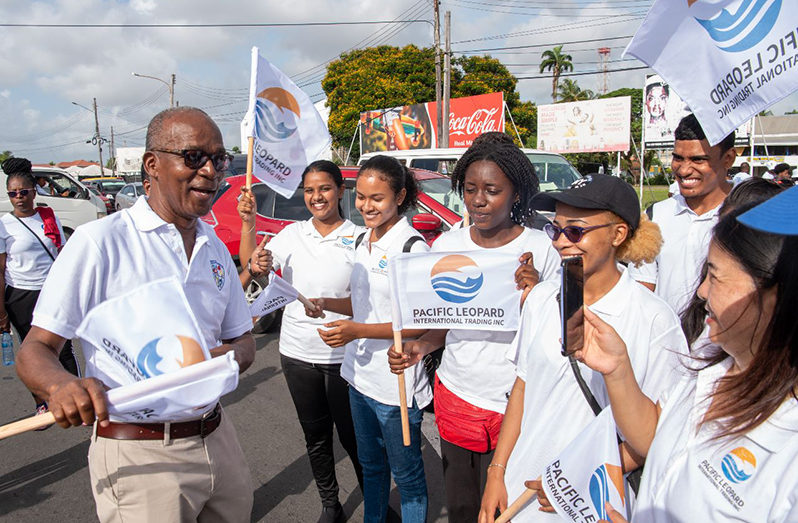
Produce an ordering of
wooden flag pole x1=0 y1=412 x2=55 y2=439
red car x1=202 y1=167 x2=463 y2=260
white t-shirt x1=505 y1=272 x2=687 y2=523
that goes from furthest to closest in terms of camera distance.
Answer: red car x1=202 y1=167 x2=463 y2=260
white t-shirt x1=505 y1=272 x2=687 y2=523
wooden flag pole x1=0 y1=412 x2=55 y2=439

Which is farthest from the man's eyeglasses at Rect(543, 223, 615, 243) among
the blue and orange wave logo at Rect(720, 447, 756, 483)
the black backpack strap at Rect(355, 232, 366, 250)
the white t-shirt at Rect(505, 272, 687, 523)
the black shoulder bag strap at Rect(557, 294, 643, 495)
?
the black backpack strap at Rect(355, 232, 366, 250)

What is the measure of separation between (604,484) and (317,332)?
195 centimetres

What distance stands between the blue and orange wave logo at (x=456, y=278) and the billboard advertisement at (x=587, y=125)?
61.3 ft

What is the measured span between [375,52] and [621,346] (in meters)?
35.4

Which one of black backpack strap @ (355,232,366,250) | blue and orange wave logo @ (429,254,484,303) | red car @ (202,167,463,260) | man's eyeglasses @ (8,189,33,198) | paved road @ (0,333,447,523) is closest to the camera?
blue and orange wave logo @ (429,254,484,303)

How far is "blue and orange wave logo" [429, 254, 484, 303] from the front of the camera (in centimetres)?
245

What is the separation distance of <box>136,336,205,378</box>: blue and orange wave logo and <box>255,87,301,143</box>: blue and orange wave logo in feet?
7.62

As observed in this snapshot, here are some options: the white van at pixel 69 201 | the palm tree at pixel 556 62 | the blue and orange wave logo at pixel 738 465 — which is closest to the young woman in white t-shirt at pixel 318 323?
the blue and orange wave logo at pixel 738 465

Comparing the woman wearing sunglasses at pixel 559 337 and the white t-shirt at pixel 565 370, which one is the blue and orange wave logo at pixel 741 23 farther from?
the white t-shirt at pixel 565 370

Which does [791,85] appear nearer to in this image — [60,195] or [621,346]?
[621,346]

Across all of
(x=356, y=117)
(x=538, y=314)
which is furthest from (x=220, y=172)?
(x=356, y=117)

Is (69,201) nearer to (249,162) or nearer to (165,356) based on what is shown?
(249,162)

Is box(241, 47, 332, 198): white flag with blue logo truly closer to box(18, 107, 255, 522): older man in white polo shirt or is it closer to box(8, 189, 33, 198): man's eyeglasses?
box(18, 107, 255, 522): older man in white polo shirt

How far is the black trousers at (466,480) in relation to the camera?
246 cm
